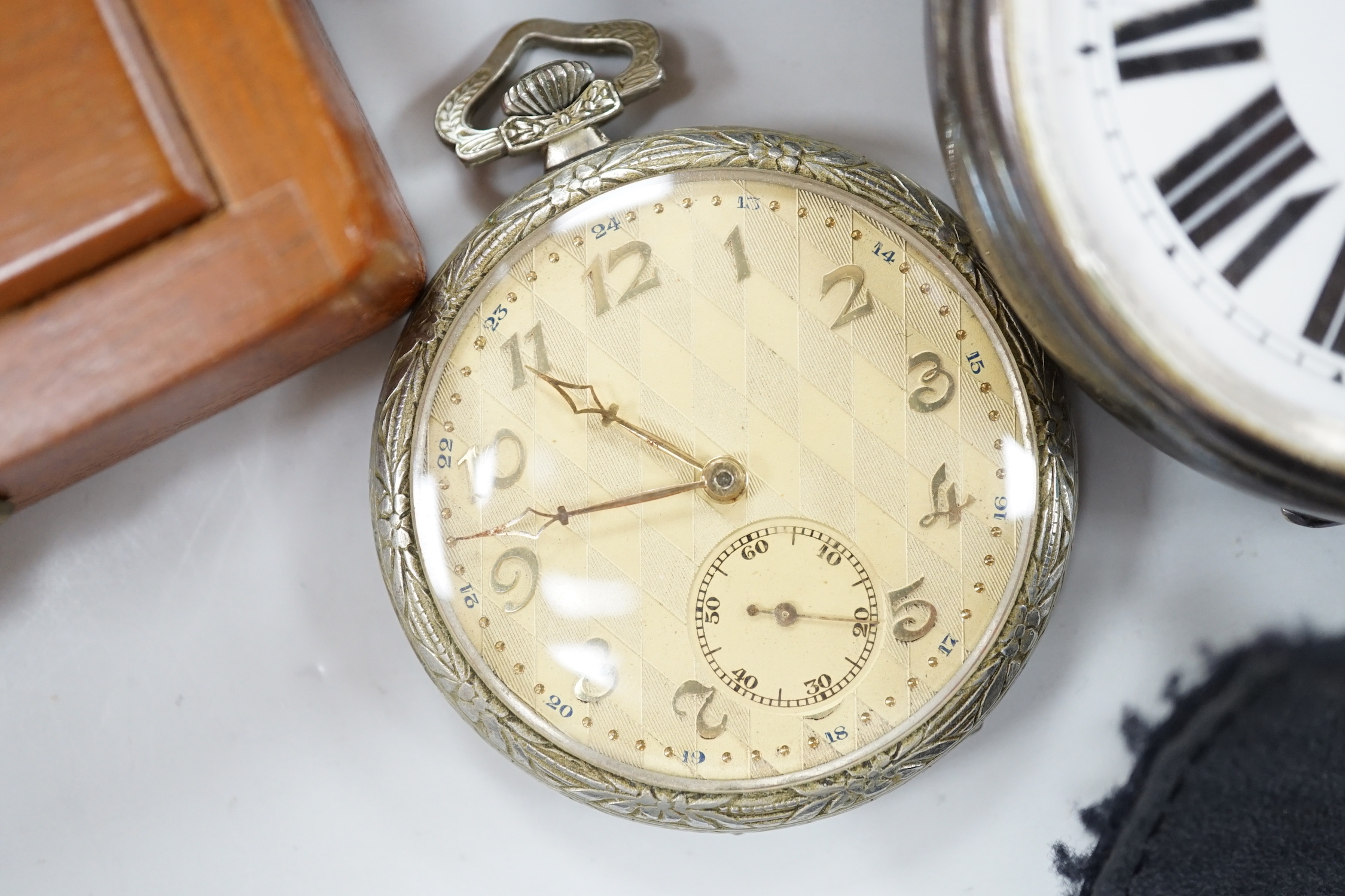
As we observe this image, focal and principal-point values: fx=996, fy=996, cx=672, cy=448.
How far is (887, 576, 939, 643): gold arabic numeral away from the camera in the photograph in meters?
0.67

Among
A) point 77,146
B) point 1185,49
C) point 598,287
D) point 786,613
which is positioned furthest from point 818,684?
point 77,146

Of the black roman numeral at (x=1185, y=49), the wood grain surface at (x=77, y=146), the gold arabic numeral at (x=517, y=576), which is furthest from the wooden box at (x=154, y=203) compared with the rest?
the black roman numeral at (x=1185, y=49)

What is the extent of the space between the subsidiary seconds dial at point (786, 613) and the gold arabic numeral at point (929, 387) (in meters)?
0.10

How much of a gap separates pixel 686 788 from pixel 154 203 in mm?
506

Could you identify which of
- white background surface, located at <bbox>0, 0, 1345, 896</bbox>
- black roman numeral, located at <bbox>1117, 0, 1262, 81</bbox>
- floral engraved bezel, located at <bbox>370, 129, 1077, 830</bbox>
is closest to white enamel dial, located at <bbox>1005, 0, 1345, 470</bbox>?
black roman numeral, located at <bbox>1117, 0, 1262, 81</bbox>

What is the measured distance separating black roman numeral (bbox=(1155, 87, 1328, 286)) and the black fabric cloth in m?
0.40

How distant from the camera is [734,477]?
0.66 meters

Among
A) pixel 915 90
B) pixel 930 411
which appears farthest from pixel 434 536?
pixel 915 90

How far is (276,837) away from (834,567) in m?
0.51

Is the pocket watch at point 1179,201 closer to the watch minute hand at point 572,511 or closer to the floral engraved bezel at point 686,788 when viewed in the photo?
the floral engraved bezel at point 686,788

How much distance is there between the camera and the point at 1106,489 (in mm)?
764

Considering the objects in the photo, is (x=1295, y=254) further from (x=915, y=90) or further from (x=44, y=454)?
(x=44, y=454)

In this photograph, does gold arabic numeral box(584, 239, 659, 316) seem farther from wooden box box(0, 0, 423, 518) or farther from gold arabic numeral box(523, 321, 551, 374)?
wooden box box(0, 0, 423, 518)

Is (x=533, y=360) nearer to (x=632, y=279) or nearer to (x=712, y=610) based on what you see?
(x=632, y=279)
